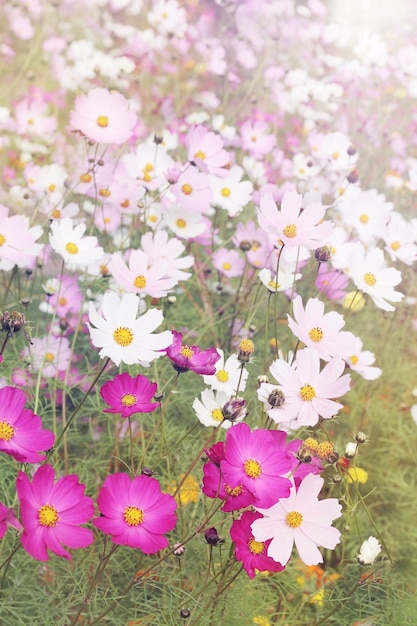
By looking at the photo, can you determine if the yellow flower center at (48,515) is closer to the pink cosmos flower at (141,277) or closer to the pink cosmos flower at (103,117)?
the pink cosmos flower at (141,277)

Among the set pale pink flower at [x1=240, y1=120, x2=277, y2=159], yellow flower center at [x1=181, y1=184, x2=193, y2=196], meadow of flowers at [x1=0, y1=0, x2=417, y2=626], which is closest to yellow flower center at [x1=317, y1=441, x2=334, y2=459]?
meadow of flowers at [x1=0, y1=0, x2=417, y2=626]

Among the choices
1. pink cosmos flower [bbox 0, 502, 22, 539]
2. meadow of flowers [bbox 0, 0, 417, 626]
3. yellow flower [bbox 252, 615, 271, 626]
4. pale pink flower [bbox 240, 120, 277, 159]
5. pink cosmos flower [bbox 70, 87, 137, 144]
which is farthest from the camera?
pale pink flower [bbox 240, 120, 277, 159]

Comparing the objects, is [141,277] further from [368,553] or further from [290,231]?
[368,553]

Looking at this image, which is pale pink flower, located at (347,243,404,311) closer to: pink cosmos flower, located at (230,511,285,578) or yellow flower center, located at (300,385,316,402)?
yellow flower center, located at (300,385,316,402)

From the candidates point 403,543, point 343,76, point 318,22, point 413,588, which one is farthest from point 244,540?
point 318,22

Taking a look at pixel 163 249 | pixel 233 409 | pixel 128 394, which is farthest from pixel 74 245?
pixel 233 409

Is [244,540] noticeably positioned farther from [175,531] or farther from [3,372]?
[3,372]

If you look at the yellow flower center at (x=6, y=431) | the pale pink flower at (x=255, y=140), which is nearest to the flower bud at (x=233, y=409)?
the yellow flower center at (x=6, y=431)
